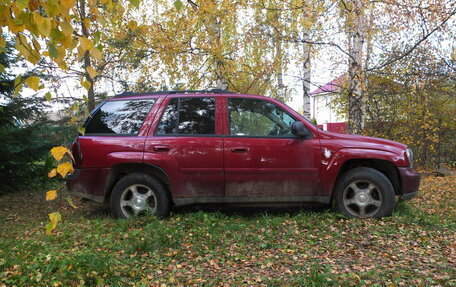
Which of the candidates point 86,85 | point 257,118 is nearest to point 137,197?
point 257,118

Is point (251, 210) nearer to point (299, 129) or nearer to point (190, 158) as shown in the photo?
point (190, 158)

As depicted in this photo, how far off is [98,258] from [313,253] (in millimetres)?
2248

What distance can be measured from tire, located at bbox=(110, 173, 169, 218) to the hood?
2.44 meters

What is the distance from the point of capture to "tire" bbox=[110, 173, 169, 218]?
4.93 m

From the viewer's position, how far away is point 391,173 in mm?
5113

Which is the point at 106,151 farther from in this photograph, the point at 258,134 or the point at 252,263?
the point at 252,263

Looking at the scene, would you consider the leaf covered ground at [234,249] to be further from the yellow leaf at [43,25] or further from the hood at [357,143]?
the yellow leaf at [43,25]

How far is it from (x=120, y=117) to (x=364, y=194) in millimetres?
3675

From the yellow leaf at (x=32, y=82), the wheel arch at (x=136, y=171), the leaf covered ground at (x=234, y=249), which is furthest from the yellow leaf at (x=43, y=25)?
the wheel arch at (x=136, y=171)

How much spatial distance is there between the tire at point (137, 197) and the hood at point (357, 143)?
96.0 inches

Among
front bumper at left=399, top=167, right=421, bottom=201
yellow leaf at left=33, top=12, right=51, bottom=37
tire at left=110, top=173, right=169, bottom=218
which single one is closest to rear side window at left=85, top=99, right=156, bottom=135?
tire at left=110, top=173, right=169, bottom=218


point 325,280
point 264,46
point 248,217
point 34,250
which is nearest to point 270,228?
point 248,217

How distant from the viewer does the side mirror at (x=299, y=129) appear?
478cm

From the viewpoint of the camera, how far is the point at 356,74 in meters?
9.21
